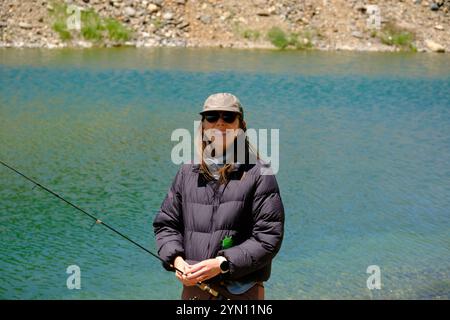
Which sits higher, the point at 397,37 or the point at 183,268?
the point at 397,37

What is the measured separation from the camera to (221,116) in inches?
195

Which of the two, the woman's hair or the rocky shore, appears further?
the rocky shore

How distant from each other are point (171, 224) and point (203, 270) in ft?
1.32

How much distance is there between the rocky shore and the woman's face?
27717 millimetres

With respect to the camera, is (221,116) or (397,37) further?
(397,37)

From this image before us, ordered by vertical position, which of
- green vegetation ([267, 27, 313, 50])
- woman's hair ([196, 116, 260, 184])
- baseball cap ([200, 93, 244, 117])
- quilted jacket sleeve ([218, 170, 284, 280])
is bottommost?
quilted jacket sleeve ([218, 170, 284, 280])

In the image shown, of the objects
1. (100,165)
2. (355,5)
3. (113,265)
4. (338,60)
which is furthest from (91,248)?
(355,5)

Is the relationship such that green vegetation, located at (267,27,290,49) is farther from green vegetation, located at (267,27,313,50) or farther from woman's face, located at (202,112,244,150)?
woman's face, located at (202,112,244,150)

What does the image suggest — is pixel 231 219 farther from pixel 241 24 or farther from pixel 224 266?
pixel 241 24

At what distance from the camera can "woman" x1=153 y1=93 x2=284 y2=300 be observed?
486 cm

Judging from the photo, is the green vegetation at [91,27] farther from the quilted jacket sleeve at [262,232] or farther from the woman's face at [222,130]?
the quilted jacket sleeve at [262,232]

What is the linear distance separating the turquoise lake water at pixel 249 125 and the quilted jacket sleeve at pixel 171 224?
15.5 ft

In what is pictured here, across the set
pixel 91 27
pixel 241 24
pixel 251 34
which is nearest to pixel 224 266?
pixel 91 27

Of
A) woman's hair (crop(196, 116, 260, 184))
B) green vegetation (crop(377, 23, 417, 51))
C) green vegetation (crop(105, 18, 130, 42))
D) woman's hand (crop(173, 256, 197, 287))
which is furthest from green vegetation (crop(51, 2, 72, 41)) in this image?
woman's hand (crop(173, 256, 197, 287))
